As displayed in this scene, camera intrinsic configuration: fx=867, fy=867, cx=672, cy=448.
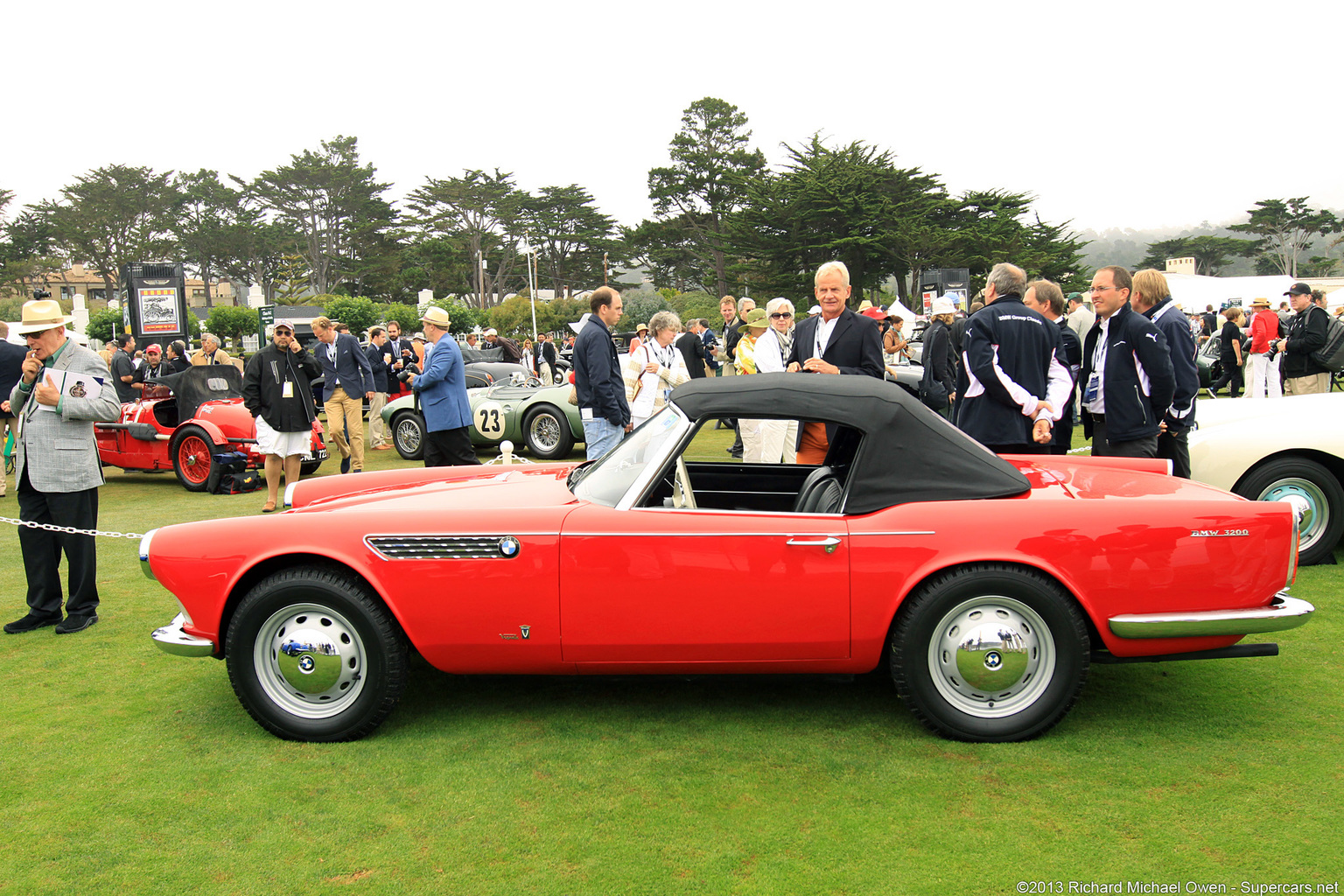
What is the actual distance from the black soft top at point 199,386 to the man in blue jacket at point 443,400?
391 cm

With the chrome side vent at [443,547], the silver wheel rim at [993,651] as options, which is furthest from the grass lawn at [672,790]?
the chrome side vent at [443,547]

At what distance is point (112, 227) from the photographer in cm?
7662

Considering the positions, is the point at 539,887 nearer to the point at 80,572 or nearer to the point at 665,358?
the point at 80,572

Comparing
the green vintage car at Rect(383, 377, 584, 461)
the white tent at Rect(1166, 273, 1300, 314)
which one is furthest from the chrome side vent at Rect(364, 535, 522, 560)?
the white tent at Rect(1166, 273, 1300, 314)

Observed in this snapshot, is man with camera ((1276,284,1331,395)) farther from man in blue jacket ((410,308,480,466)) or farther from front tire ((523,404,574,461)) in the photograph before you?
man in blue jacket ((410,308,480,466))

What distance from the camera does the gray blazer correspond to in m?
4.77

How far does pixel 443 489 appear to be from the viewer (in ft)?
12.6

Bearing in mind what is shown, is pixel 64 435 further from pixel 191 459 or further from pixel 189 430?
pixel 191 459

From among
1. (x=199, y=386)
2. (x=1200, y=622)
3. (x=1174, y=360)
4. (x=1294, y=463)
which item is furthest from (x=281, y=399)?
(x=1294, y=463)

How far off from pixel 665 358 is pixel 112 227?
86.4m

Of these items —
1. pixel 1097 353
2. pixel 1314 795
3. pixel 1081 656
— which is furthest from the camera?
pixel 1097 353

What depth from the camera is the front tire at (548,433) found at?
450 inches

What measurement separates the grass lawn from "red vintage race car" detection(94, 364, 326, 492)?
5779mm

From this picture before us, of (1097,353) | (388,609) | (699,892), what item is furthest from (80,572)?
(1097,353)
